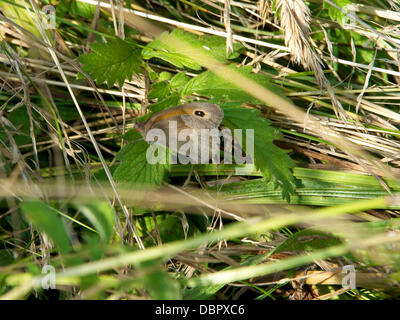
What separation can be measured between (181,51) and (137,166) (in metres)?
0.56

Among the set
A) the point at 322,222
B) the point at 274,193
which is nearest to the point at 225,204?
the point at 274,193

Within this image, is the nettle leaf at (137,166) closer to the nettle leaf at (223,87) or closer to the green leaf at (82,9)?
the nettle leaf at (223,87)

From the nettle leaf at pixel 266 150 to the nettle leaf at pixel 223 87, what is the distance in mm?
62

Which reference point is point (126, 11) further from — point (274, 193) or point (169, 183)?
point (274, 193)

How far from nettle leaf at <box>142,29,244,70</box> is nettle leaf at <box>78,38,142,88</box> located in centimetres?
7

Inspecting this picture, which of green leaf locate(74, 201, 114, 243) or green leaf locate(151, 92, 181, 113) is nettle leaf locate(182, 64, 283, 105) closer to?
green leaf locate(151, 92, 181, 113)

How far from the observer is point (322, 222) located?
1.53 meters

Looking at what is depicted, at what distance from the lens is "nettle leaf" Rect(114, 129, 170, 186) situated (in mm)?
1604

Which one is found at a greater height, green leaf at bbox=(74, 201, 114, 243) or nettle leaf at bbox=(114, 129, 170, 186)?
nettle leaf at bbox=(114, 129, 170, 186)

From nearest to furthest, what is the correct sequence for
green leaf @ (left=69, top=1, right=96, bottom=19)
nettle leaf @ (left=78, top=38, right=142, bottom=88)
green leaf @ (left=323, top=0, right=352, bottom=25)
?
nettle leaf @ (left=78, top=38, right=142, bottom=88), green leaf @ (left=323, top=0, right=352, bottom=25), green leaf @ (left=69, top=1, right=96, bottom=19)

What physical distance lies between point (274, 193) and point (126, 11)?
1110 mm

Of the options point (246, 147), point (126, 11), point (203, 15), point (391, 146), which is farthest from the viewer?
point (203, 15)

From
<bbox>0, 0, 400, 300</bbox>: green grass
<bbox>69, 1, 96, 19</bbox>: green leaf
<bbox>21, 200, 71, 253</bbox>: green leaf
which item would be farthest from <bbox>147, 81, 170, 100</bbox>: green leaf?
<bbox>21, 200, 71, 253</bbox>: green leaf

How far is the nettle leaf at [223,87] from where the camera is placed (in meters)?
1.68
